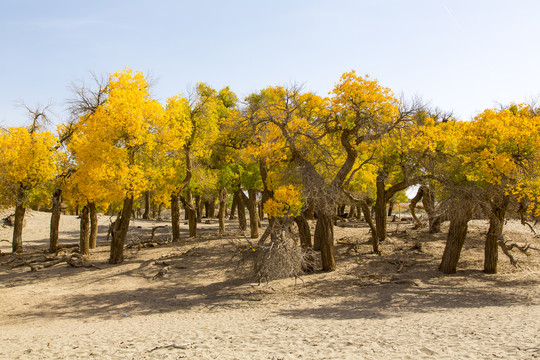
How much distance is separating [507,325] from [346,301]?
466 centimetres

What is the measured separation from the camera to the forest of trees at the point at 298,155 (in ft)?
42.6

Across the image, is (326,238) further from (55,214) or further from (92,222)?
(55,214)

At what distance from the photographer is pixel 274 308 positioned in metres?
11.1

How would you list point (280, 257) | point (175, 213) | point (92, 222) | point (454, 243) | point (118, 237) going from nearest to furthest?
1. point (280, 257)
2. point (454, 243)
3. point (118, 237)
4. point (92, 222)
5. point (175, 213)

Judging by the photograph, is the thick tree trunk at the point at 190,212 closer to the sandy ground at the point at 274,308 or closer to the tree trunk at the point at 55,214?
the sandy ground at the point at 274,308

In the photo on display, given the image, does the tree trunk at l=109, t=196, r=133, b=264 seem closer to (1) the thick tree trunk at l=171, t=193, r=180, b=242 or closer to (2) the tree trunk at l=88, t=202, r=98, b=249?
(2) the tree trunk at l=88, t=202, r=98, b=249

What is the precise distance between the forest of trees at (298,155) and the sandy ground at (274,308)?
149cm

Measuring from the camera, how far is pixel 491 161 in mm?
12195

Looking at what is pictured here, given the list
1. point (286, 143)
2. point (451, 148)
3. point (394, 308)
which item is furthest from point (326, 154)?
point (394, 308)

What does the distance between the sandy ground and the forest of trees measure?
1.49 meters

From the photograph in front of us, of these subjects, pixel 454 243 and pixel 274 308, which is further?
pixel 454 243

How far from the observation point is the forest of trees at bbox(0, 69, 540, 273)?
13.0m

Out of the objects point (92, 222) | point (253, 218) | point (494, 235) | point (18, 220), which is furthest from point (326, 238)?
point (18, 220)

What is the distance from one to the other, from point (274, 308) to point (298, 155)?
19.2 ft
